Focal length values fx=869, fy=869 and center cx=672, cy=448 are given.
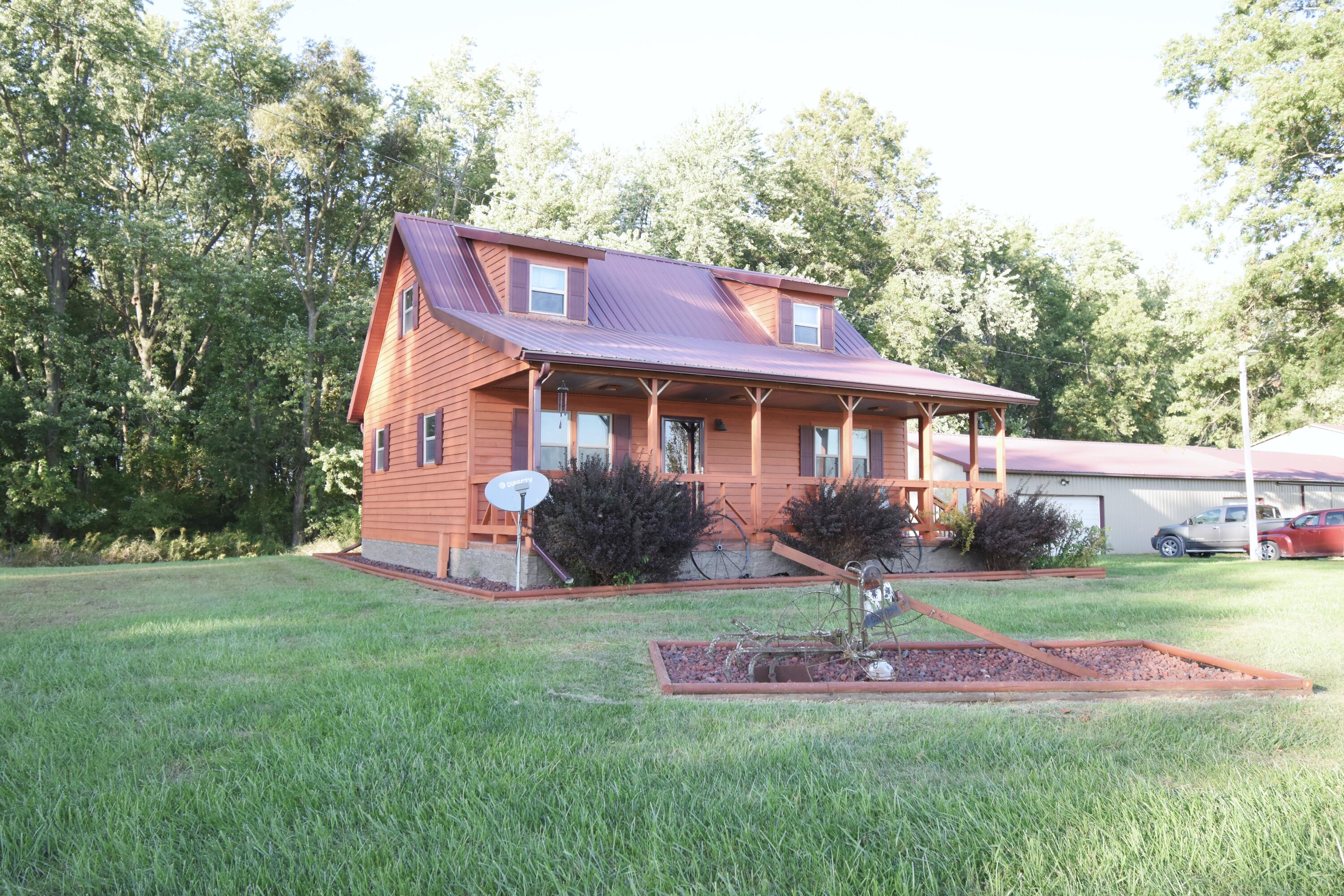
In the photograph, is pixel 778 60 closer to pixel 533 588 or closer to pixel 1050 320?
pixel 533 588

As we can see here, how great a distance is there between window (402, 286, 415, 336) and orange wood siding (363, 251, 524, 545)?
0.16m

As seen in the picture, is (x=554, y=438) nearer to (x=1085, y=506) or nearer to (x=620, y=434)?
(x=620, y=434)

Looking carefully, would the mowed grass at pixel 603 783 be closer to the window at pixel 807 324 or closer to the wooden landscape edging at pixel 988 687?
the wooden landscape edging at pixel 988 687

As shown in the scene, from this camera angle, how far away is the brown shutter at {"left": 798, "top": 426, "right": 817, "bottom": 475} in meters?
17.4

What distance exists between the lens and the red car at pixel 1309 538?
2150 cm

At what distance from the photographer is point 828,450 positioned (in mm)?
18031

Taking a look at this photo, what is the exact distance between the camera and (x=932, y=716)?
4.31m

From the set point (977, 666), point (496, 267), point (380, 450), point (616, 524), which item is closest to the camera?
point (977, 666)

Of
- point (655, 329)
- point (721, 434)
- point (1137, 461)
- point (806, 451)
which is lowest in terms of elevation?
point (806, 451)

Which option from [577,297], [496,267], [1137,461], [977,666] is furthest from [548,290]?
[1137,461]

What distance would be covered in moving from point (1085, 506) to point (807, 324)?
42.9 ft

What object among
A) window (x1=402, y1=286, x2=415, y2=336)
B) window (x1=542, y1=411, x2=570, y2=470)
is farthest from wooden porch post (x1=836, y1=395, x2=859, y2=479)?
window (x1=402, y1=286, x2=415, y2=336)

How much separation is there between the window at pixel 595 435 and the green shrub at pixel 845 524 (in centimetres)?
363

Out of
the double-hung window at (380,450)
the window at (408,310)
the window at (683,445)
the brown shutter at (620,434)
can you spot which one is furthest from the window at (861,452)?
the double-hung window at (380,450)
